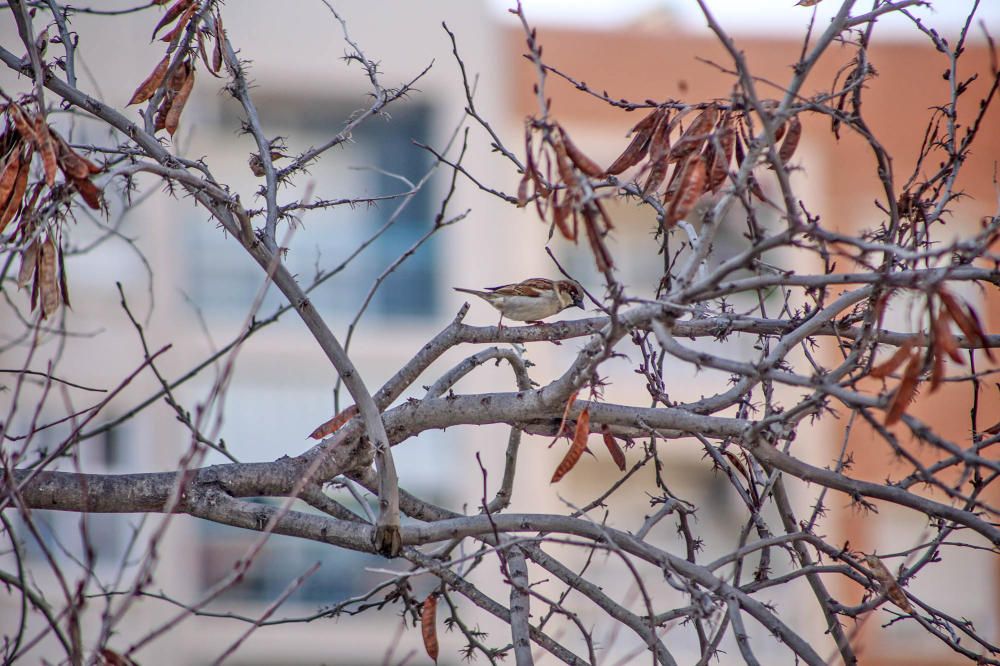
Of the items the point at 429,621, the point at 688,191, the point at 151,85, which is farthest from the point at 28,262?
the point at 688,191

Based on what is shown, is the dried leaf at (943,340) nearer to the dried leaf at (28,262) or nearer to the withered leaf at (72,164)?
the withered leaf at (72,164)

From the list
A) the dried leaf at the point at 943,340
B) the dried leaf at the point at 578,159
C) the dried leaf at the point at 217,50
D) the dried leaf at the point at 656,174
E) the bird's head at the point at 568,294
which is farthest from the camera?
the bird's head at the point at 568,294

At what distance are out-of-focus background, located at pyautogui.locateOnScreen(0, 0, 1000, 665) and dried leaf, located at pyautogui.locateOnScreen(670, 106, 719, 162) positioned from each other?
382 inches

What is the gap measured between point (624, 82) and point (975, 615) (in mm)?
8192

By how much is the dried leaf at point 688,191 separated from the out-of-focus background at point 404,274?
32.4ft

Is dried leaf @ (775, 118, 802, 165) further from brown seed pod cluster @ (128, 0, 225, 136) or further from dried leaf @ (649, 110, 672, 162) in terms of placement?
brown seed pod cluster @ (128, 0, 225, 136)

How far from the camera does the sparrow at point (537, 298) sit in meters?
4.33

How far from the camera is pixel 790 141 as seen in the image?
3.02 m

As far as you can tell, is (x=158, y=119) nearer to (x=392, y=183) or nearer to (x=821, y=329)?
(x=821, y=329)

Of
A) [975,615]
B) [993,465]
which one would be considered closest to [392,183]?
[975,615]

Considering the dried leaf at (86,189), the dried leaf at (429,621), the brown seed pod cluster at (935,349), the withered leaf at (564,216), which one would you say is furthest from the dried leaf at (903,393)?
the dried leaf at (86,189)

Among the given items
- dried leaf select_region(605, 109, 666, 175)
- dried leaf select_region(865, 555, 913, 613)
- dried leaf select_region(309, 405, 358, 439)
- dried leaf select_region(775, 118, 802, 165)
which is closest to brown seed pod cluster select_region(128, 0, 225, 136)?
dried leaf select_region(309, 405, 358, 439)

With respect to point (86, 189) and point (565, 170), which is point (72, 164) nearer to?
point (86, 189)

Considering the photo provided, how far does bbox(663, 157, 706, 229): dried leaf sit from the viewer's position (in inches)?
102
